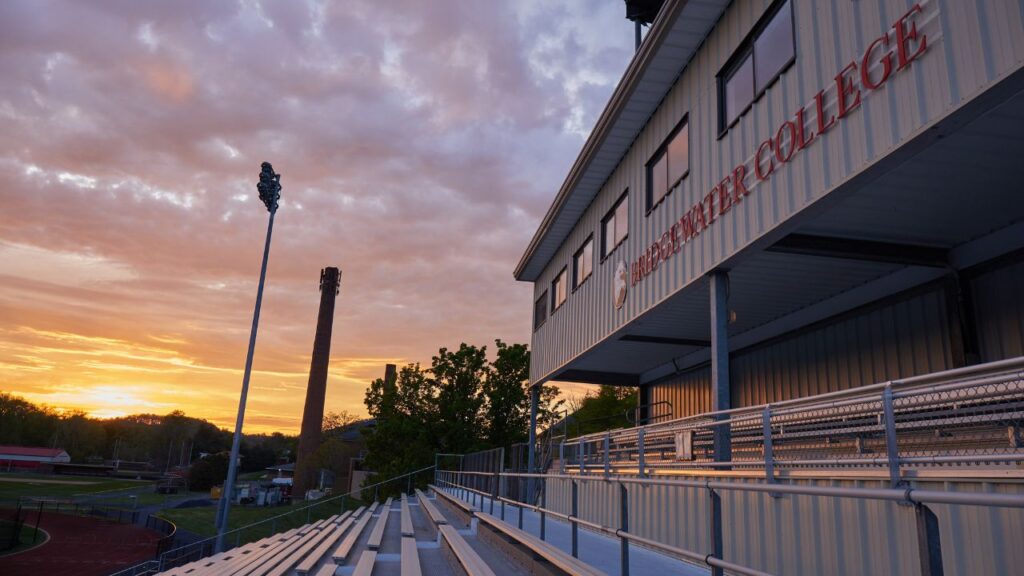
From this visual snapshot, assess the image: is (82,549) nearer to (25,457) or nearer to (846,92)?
(846,92)

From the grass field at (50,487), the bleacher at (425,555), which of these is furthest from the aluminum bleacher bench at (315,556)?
the grass field at (50,487)

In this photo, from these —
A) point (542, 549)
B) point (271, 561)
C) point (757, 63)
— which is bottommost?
point (271, 561)

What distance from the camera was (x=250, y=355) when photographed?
22312 mm

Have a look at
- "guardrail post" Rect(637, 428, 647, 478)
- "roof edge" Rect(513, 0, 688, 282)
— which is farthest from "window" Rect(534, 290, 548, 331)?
"guardrail post" Rect(637, 428, 647, 478)

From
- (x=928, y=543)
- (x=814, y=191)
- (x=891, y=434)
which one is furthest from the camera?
(x=814, y=191)

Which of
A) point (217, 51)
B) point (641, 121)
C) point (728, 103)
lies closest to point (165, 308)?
point (217, 51)

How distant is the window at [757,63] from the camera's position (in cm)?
762

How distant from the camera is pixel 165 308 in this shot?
43906mm

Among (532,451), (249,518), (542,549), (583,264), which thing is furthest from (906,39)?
(249,518)

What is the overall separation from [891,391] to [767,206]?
367cm

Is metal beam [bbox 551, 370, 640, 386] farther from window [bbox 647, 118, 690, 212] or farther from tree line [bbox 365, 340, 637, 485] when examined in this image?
tree line [bbox 365, 340, 637, 485]

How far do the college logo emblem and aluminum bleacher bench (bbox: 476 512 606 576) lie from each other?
179 inches

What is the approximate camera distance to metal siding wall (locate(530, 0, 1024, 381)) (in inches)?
194

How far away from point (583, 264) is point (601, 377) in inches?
178
